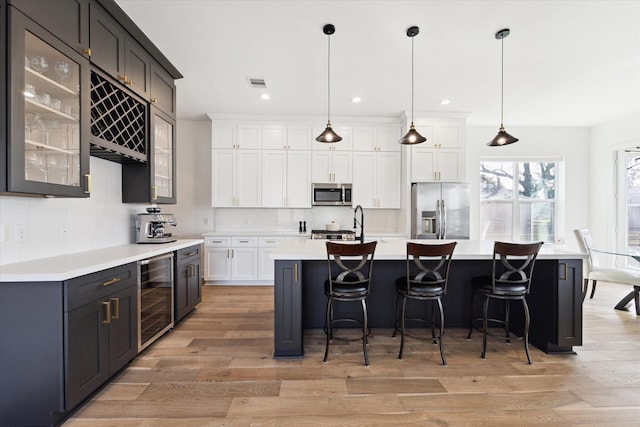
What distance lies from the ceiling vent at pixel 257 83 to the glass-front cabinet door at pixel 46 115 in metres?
1.98

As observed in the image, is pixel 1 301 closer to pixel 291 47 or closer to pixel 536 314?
pixel 291 47

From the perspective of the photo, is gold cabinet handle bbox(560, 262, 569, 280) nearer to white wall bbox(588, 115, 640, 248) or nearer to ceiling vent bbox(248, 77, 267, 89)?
ceiling vent bbox(248, 77, 267, 89)

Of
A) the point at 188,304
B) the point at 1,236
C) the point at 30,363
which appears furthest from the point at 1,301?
the point at 188,304

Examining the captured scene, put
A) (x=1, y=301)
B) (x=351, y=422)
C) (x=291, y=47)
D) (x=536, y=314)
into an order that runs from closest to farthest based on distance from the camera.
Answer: (x=1, y=301) < (x=351, y=422) < (x=536, y=314) < (x=291, y=47)

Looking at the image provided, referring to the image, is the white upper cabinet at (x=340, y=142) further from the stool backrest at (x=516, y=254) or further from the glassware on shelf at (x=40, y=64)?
the glassware on shelf at (x=40, y=64)

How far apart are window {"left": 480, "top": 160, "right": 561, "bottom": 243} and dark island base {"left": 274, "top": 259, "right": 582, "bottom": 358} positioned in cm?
337

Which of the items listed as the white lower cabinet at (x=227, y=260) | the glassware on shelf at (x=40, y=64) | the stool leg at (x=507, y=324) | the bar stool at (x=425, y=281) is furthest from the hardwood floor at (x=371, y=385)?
the glassware on shelf at (x=40, y=64)

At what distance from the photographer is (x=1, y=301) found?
68.0 inches

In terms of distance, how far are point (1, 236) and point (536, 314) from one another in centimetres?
424

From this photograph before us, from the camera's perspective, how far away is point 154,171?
11.1ft

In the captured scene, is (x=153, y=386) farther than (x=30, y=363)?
Yes

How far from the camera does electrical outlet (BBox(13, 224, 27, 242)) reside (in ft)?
6.87

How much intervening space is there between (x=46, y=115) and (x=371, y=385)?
9.36ft

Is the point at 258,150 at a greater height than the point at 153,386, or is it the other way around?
the point at 258,150
